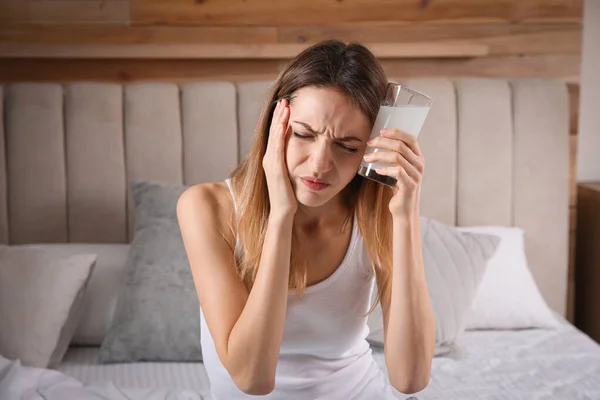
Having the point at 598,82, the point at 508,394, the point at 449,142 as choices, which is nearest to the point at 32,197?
the point at 449,142

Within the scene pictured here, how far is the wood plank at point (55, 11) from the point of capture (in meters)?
2.76

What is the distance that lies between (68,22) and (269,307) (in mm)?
1736

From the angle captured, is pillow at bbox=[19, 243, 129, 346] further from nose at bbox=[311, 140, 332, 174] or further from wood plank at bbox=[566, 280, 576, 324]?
wood plank at bbox=[566, 280, 576, 324]

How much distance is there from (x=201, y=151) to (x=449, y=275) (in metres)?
0.91

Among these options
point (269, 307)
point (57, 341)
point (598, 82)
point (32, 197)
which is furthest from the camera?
point (598, 82)

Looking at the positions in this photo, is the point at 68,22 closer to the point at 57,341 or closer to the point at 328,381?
the point at 57,341

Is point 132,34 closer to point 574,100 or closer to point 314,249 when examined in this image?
point 314,249

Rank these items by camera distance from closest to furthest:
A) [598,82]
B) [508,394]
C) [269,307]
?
1. [269,307]
2. [508,394]
3. [598,82]

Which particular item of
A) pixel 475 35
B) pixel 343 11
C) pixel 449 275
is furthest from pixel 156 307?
pixel 475 35

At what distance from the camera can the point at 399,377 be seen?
1.59 m

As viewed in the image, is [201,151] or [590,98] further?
[590,98]

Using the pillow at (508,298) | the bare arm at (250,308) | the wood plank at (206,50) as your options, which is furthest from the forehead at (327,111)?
the wood plank at (206,50)

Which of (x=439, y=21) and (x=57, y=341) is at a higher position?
(x=439, y=21)

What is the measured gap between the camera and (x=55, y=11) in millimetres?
2777
